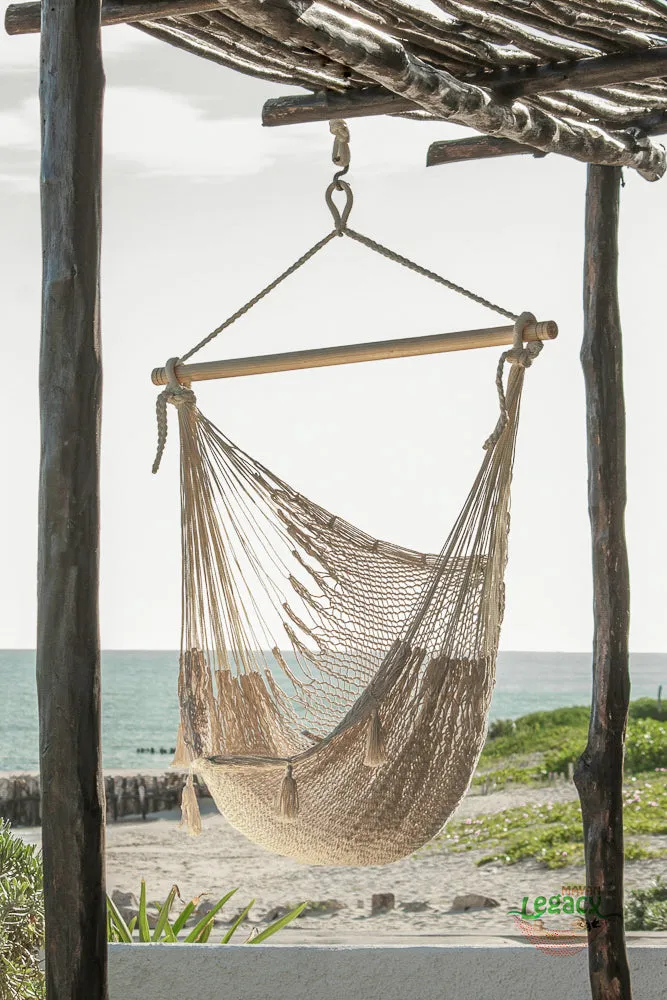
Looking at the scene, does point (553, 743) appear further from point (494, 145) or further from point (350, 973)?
point (494, 145)

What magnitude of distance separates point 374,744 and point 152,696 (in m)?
17.8

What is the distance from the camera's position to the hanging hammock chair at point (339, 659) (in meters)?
2.06

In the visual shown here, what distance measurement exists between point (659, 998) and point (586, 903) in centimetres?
44

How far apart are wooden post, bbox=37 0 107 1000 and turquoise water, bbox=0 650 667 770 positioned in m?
16.0

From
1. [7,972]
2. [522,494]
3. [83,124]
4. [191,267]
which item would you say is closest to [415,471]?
[522,494]

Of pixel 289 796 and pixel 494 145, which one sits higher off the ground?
pixel 494 145

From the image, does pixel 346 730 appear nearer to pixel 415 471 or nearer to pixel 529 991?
pixel 529 991

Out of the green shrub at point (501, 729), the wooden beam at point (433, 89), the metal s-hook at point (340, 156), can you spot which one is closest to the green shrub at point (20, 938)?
the metal s-hook at point (340, 156)

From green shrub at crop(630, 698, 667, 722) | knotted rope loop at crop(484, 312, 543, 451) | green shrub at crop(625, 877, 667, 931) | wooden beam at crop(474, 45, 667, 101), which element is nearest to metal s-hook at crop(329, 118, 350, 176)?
wooden beam at crop(474, 45, 667, 101)

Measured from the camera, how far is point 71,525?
143 cm

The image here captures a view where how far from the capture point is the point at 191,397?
226 cm

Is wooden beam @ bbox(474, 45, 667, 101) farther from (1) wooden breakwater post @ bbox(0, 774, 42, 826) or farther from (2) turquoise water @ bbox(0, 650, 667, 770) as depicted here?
(2) turquoise water @ bbox(0, 650, 667, 770)

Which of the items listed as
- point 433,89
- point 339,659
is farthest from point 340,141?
point 339,659

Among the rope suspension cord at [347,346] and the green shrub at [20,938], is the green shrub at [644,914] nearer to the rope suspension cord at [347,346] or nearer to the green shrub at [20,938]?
the green shrub at [20,938]
